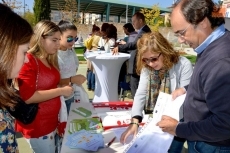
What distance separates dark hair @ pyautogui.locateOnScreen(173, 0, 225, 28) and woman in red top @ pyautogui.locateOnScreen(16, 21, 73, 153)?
104cm

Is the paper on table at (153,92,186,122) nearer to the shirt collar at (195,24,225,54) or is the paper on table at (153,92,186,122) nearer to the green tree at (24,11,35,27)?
the shirt collar at (195,24,225,54)

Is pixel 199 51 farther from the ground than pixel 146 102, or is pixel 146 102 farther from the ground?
pixel 199 51

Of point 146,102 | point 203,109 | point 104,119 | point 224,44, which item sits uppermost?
point 224,44

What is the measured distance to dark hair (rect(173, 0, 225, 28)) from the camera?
47.6 inches

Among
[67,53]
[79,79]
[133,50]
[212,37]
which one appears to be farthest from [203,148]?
[133,50]

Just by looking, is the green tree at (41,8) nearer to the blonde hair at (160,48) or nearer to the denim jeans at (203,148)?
the blonde hair at (160,48)

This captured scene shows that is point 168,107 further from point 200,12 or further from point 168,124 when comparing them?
point 200,12

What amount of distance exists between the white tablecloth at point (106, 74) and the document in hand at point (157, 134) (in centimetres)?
278

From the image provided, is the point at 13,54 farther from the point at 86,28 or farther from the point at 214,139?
the point at 86,28

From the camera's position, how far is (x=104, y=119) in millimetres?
1906

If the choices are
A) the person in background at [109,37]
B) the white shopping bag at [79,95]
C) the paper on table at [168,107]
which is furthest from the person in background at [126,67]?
the paper on table at [168,107]

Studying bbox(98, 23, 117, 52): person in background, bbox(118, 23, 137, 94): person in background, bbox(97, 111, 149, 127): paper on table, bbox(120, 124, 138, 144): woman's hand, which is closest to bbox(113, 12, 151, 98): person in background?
bbox(118, 23, 137, 94): person in background

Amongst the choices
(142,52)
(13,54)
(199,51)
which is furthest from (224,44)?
(13,54)

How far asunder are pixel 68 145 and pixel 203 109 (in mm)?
779
